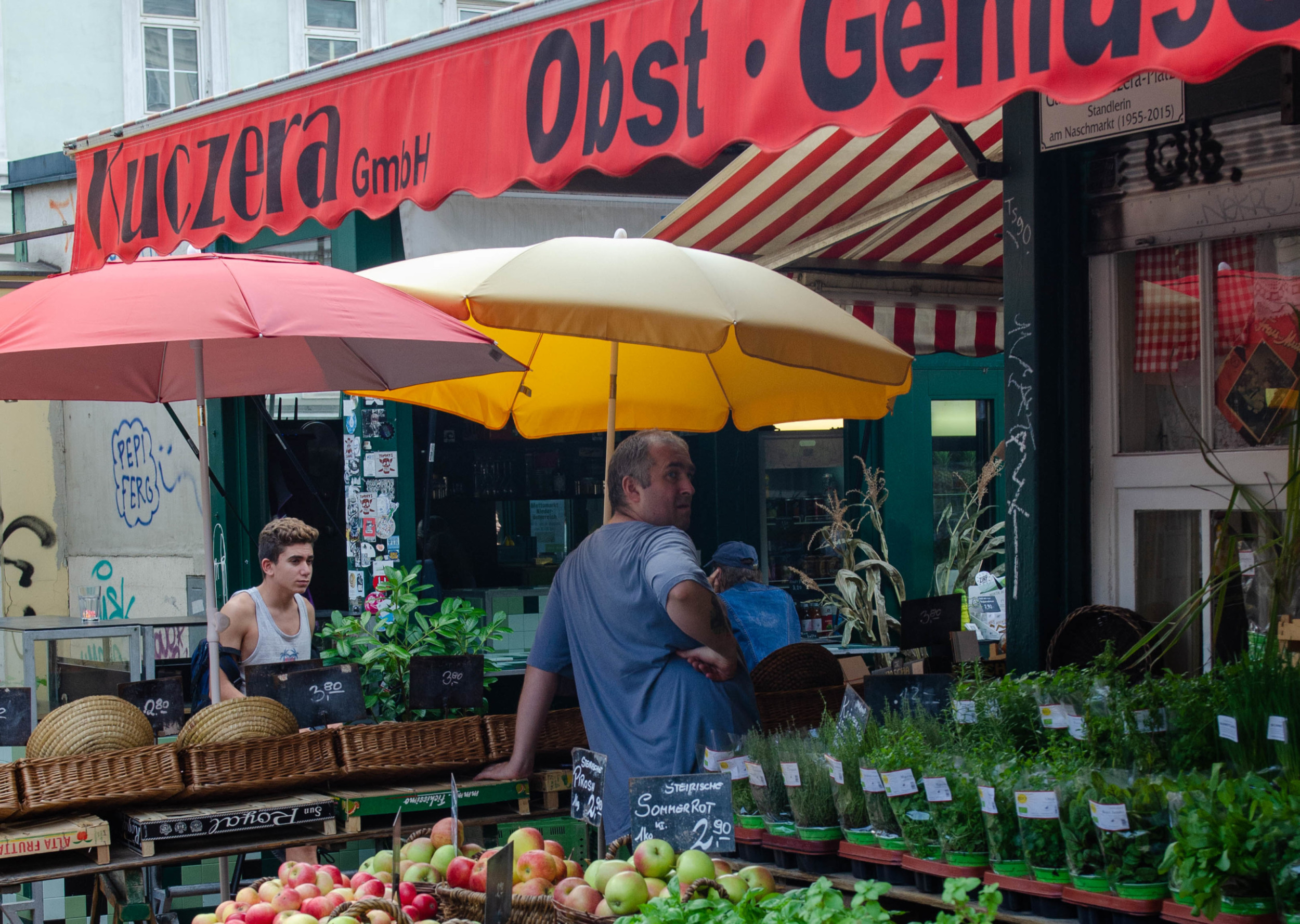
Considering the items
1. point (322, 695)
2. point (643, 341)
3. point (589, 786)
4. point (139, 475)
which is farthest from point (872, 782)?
point (139, 475)

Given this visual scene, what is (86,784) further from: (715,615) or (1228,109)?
(1228,109)

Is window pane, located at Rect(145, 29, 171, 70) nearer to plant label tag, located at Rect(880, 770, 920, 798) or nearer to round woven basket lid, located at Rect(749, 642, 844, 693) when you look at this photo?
round woven basket lid, located at Rect(749, 642, 844, 693)

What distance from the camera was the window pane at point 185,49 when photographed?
43.0ft

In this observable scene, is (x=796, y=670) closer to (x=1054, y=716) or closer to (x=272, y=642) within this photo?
(x=1054, y=716)

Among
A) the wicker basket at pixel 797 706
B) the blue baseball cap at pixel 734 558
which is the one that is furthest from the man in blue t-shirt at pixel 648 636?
the blue baseball cap at pixel 734 558

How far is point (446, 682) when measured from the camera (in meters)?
4.63

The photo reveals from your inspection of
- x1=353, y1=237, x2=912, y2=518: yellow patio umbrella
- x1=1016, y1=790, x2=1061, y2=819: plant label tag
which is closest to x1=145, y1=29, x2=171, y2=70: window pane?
x1=353, y1=237, x2=912, y2=518: yellow patio umbrella

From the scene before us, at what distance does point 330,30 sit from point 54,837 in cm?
1127

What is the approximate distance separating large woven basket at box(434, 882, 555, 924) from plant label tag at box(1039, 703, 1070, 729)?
1.31 m

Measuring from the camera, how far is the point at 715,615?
3777 millimetres

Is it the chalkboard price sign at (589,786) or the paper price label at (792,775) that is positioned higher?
the paper price label at (792,775)

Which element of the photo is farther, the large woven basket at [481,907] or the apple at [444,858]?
the apple at [444,858]

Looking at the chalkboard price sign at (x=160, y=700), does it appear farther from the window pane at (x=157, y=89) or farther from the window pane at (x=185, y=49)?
the window pane at (x=185, y=49)

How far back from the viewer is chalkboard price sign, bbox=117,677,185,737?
441cm
